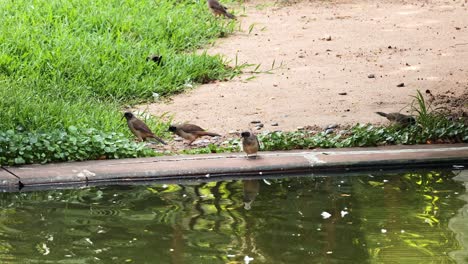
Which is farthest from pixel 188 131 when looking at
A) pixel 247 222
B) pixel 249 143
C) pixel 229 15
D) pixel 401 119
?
pixel 229 15

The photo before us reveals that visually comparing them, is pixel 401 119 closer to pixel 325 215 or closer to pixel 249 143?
pixel 249 143

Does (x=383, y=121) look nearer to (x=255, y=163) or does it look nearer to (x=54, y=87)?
(x=255, y=163)

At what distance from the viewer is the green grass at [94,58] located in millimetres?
9594

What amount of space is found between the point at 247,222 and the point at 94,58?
5366 mm

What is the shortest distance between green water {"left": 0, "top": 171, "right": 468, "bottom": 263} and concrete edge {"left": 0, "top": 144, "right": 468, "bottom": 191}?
117mm

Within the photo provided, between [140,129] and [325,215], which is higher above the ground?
A: [325,215]

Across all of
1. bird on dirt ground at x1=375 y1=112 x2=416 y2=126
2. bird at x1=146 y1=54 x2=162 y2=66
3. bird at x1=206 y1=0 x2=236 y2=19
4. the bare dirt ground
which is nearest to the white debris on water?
bird on dirt ground at x1=375 y1=112 x2=416 y2=126

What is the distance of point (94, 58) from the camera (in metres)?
11.8

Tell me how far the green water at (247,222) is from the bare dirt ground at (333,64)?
233 centimetres

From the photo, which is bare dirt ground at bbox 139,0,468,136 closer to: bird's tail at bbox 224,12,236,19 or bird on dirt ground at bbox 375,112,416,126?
bird's tail at bbox 224,12,236,19

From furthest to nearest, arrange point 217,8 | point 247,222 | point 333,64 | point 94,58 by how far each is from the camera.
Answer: point 217,8 → point 333,64 → point 94,58 → point 247,222

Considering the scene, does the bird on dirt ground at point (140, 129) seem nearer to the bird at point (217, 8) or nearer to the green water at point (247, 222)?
the green water at point (247, 222)

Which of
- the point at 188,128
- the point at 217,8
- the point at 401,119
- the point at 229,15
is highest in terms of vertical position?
the point at 401,119

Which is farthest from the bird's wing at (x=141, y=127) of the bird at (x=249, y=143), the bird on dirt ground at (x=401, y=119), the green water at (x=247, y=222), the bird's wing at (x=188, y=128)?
the bird on dirt ground at (x=401, y=119)
